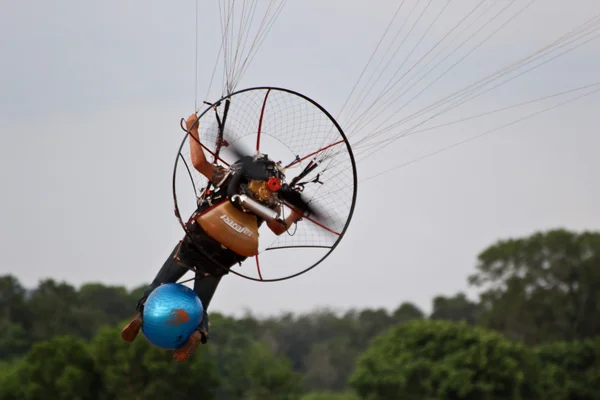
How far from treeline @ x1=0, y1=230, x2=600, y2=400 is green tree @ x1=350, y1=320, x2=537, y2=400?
3.2 inches

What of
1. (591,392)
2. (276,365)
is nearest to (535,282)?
(591,392)

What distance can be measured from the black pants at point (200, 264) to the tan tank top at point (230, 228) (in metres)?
0.30

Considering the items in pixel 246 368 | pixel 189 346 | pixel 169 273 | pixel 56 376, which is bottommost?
pixel 189 346

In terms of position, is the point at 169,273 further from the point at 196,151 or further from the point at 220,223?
the point at 196,151

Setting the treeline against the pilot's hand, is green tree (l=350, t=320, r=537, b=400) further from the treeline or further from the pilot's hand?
the pilot's hand

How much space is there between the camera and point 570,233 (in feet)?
314

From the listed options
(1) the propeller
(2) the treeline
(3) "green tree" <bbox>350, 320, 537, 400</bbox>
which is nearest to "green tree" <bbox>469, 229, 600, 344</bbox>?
(2) the treeline

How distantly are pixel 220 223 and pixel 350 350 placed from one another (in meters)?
93.0

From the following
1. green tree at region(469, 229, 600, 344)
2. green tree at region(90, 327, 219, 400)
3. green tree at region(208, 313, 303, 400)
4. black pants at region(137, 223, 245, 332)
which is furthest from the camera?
green tree at region(469, 229, 600, 344)

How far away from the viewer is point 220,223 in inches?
704

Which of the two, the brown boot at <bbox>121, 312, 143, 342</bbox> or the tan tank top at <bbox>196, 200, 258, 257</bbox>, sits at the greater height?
the tan tank top at <bbox>196, 200, 258, 257</bbox>

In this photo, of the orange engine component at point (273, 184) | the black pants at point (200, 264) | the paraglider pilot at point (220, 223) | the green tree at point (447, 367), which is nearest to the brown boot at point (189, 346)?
the paraglider pilot at point (220, 223)

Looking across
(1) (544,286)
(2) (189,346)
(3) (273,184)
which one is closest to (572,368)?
(1) (544,286)

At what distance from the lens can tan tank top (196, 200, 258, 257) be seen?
17891mm
